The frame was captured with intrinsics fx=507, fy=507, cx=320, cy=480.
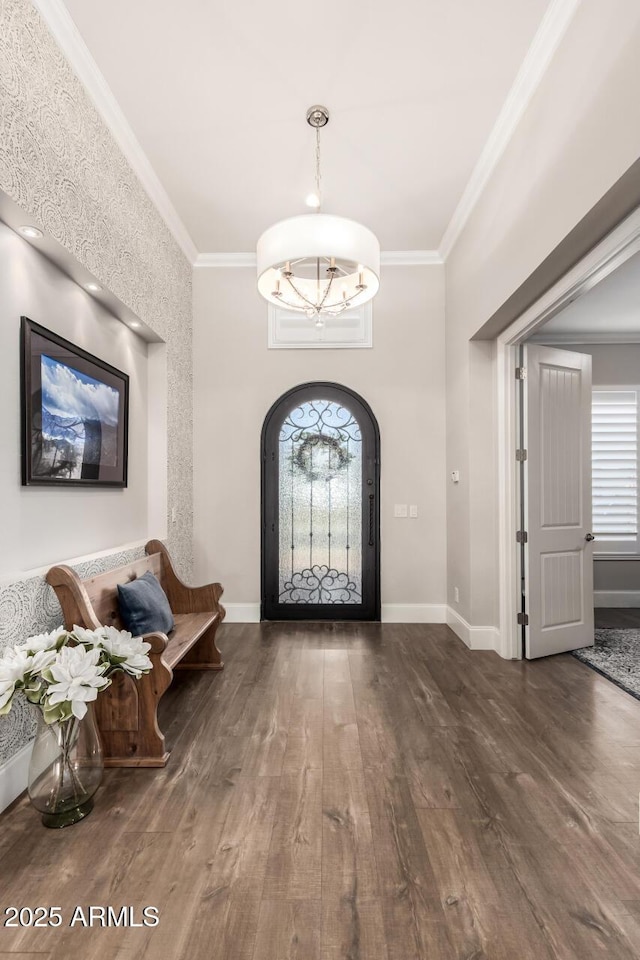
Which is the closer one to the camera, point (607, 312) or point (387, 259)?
point (387, 259)

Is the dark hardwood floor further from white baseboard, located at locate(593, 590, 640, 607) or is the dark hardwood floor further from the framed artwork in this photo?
white baseboard, located at locate(593, 590, 640, 607)

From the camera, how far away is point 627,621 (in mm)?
4871

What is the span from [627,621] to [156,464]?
180 inches

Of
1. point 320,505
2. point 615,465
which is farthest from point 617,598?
point 320,505

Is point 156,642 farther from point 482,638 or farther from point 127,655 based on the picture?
point 482,638

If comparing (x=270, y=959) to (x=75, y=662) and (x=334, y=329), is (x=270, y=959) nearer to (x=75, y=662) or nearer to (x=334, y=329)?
(x=75, y=662)

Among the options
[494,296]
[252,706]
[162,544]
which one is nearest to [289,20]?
[494,296]

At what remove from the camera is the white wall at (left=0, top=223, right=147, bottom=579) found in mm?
2182

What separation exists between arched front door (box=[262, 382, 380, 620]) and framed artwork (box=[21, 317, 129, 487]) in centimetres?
161

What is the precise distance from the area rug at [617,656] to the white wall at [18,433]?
3.37m

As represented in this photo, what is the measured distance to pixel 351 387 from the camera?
4699 mm

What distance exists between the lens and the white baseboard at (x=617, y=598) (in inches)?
219

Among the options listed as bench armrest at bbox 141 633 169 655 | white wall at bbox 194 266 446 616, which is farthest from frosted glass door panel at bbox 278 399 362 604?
bench armrest at bbox 141 633 169 655

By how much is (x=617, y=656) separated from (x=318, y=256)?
3.51 metres
